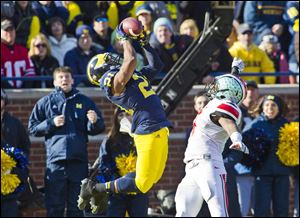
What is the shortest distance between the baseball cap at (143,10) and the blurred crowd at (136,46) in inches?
0.8

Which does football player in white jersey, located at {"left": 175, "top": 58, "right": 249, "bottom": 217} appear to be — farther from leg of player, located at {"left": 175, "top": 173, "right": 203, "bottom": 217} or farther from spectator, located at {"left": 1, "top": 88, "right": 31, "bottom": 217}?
spectator, located at {"left": 1, "top": 88, "right": 31, "bottom": 217}

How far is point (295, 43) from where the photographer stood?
17062 mm

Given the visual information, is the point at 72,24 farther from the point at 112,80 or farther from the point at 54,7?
the point at 112,80

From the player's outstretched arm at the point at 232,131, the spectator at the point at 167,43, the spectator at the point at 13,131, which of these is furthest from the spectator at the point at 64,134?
the player's outstretched arm at the point at 232,131

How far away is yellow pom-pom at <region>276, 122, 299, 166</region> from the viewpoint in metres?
14.8

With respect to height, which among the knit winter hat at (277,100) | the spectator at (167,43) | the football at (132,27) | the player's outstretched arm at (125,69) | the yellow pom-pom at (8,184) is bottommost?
the yellow pom-pom at (8,184)

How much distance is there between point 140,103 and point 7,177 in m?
2.93

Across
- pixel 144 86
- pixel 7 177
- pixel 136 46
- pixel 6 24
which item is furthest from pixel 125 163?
pixel 6 24

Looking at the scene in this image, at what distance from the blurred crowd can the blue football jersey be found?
3604 millimetres

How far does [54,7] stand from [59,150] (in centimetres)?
323

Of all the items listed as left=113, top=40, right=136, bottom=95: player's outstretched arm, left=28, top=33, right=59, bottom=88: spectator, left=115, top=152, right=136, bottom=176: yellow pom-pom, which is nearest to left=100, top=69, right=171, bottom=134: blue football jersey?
left=113, top=40, right=136, bottom=95: player's outstretched arm

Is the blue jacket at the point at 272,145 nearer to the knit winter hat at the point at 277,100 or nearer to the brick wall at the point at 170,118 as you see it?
the knit winter hat at the point at 277,100

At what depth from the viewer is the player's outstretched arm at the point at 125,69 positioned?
11.4 m

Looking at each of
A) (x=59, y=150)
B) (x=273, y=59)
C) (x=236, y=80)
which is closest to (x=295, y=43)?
(x=273, y=59)
